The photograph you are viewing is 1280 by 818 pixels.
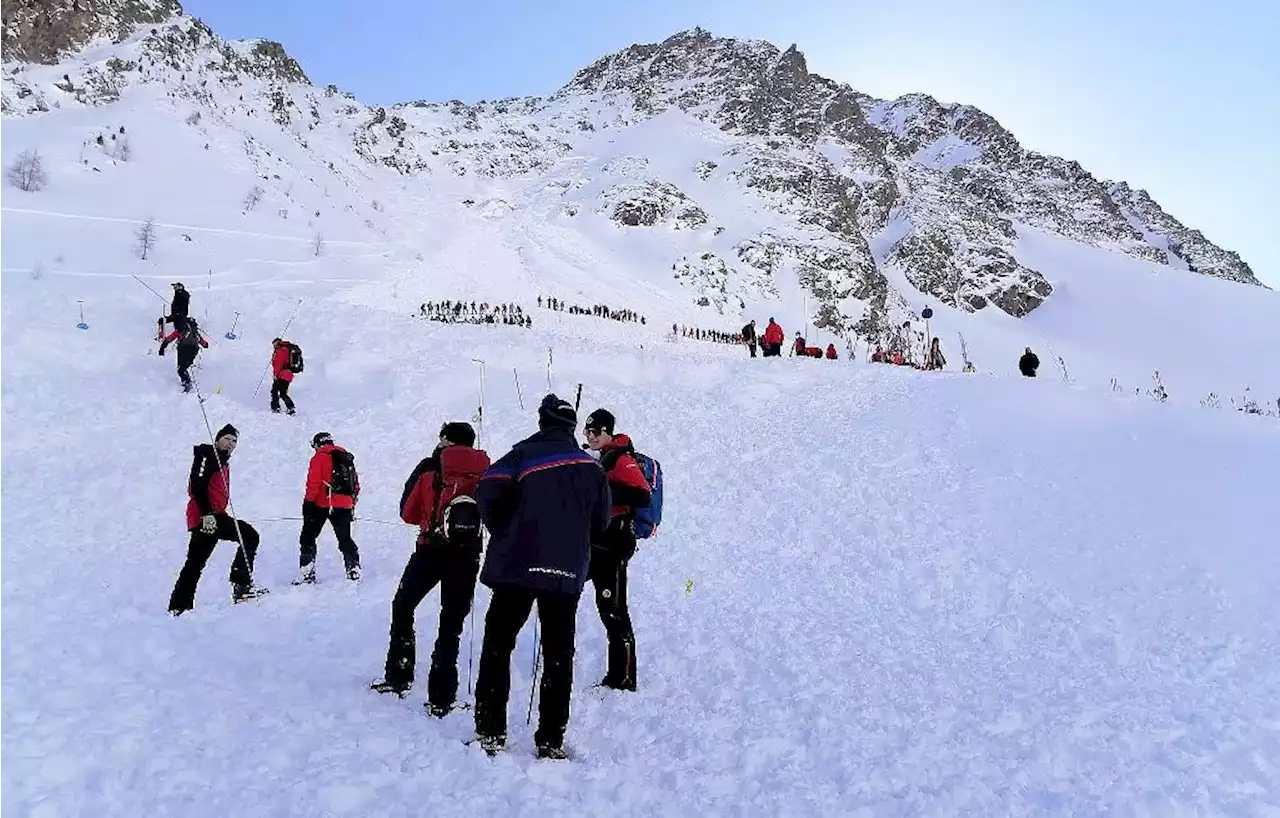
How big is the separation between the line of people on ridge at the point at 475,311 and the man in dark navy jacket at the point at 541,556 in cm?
2157

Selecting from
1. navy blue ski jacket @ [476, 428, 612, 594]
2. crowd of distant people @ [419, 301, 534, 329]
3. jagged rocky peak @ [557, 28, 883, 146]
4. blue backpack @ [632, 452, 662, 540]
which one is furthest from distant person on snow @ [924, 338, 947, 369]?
jagged rocky peak @ [557, 28, 883, 146]

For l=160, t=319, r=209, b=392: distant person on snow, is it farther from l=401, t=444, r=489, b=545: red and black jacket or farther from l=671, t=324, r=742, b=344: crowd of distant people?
l=671, t=324, r=742, b=344: crowd of distant people

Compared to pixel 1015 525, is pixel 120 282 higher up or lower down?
higher up

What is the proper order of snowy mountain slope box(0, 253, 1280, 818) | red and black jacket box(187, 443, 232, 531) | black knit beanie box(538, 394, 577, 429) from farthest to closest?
1. red and black jacket box(187, 443, 232, 531)
2. black knit beanie box(538, 394, 577, 429)
3. snowy mountain slope box(0, 253, 1280, 818)

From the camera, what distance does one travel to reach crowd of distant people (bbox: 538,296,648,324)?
35.9 metres

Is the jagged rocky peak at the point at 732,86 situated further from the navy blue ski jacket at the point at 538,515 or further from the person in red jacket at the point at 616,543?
the navy blue ski jacket at the point at 538,515

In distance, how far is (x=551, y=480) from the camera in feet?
15.5

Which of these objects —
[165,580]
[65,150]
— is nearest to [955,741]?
[165,580]

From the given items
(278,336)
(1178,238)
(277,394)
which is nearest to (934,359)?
(278,336)

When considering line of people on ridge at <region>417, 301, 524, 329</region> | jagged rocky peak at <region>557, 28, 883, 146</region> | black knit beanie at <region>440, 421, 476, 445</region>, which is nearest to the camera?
black knit beanie at <region>440, 421, 476, 445</region>

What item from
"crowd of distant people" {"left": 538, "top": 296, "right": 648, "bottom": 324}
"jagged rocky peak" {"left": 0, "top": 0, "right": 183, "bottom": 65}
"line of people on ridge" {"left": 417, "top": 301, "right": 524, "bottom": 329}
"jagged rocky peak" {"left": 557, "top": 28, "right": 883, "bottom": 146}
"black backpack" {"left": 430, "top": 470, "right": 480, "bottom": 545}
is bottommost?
"black backpack" {"left": 430, "top": 470, "right": 480, "bottom": 545}

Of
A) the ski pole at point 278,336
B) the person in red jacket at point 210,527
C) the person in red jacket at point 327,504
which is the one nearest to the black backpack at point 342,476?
the person in red jacket at point 327,504

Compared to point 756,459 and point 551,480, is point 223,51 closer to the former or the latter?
point 756,459

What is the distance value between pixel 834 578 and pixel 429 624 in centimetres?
472
